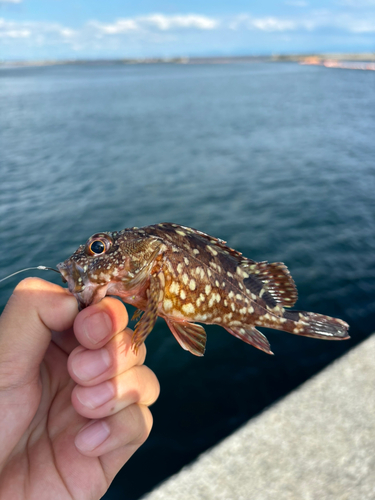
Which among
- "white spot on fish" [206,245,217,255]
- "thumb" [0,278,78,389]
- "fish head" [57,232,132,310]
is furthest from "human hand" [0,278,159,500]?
"white spot on fish" [206,245,217,255]

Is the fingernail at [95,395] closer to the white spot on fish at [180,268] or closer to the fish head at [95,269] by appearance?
the fish head at [95,269]

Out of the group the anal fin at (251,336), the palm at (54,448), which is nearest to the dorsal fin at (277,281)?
the anal fin at (251,336)

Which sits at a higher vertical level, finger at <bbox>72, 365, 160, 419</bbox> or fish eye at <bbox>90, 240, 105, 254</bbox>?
fish eye at <bbox>90, 240, 105, 254</bbox>

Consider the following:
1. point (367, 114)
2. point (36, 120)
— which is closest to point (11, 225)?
point (36, 120)

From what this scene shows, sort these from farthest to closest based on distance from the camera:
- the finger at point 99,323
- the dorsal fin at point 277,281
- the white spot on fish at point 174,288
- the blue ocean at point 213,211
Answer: the blue ocean at point 213,211, the dorsal fin at point 277,281, the white spot on fish at point 174,288, the finger at point 99,323

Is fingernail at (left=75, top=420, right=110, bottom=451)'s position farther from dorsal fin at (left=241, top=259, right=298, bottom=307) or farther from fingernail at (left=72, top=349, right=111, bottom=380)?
dorsal fin at (left=241, top=259, right=298, bottom=307)

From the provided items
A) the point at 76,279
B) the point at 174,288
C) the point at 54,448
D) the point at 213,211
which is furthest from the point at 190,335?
the point at 213,211

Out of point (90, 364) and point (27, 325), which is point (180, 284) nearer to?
point (90, 364)

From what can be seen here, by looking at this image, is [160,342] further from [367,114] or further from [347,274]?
[367,114]
